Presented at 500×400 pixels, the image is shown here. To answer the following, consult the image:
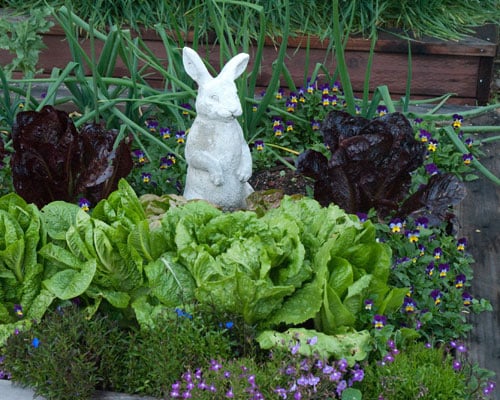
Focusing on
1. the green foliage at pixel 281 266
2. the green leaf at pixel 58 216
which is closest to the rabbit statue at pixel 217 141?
the green foliage at pixel 281 266

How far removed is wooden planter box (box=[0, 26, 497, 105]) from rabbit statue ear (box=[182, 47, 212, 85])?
197cm

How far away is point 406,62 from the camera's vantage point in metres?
5.00

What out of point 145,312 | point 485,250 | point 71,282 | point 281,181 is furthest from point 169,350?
point 485,250

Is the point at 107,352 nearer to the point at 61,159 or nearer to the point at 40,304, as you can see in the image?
the point at 40,304

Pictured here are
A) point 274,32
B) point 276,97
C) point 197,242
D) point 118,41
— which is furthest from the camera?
point 274,32

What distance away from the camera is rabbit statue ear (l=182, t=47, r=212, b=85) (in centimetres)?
297

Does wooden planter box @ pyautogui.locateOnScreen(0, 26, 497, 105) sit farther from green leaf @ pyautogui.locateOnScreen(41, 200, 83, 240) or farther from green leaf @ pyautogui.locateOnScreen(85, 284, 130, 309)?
green leaf @ pyautogui.locateOnScreen(85, 284, 130, 309)

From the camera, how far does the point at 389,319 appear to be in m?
2.90

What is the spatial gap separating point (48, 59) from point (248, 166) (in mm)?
2458

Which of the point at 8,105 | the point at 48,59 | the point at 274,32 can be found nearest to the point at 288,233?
the point at 8,105

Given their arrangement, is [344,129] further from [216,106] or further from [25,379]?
[25,379]

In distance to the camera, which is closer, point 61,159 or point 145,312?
point 145,312

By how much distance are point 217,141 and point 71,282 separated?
2.34ft

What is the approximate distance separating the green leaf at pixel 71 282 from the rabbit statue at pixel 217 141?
57 cm
